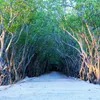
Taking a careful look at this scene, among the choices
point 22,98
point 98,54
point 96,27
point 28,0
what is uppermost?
point 28,0

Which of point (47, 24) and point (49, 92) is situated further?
point (47, 24)

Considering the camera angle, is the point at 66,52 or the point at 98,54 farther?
the point at 66,52

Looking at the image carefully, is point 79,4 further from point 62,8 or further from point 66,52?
point 66,52

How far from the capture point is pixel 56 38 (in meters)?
33.8

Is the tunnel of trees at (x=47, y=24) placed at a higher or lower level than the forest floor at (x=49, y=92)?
higher

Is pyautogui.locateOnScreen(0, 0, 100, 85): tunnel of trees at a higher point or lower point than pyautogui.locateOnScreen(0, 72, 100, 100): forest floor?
higher

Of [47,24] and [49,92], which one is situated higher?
[47,24]

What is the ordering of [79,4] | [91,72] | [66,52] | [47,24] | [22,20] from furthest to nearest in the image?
[66,52], [47,24], [91,72], [22,20], [79,4]

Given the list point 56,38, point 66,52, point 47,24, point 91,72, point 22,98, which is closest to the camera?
point 22,98

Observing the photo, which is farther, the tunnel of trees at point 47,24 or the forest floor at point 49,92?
the tunnel of trees at point 47,24

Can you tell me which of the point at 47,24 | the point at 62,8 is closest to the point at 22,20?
the point at 62,8

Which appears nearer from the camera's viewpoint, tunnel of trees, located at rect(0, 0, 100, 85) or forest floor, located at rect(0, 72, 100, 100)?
forest floor, located at rect(0, 72, 100, 100)

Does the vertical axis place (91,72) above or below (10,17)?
below

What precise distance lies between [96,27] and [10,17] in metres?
6.10
